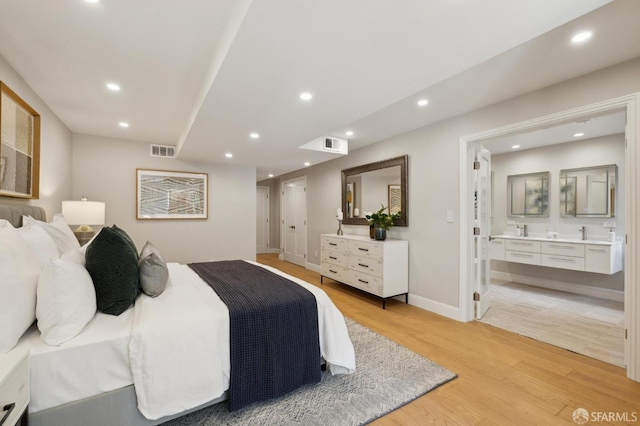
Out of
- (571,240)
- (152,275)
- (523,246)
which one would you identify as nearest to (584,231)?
(571,240)

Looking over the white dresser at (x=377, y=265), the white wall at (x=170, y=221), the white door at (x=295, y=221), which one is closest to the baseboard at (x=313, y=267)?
the white door at (x=295, y=221)

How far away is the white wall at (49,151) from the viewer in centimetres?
233

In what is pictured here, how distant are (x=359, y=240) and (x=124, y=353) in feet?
10.2

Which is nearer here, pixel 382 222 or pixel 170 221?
pixel 382 222

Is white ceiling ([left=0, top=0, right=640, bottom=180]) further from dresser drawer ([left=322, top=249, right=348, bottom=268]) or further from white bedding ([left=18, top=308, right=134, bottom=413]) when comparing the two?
dresser drawer ([left=322, top=249, right=348, bottom=268])

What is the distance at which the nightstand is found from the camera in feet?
3.09

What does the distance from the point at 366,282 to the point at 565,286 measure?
11.0ft

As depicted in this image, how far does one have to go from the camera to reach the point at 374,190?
448cm

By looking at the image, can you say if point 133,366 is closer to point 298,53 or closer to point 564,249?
point 298,53

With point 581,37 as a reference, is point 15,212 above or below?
below

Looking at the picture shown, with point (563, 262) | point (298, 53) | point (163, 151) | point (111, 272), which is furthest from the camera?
point (163, 151)

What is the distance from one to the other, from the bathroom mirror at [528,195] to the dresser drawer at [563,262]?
860 mm

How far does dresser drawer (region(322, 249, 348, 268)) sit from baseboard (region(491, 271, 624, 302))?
3.20 metres

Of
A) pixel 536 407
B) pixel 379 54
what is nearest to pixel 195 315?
pixel 379 54
